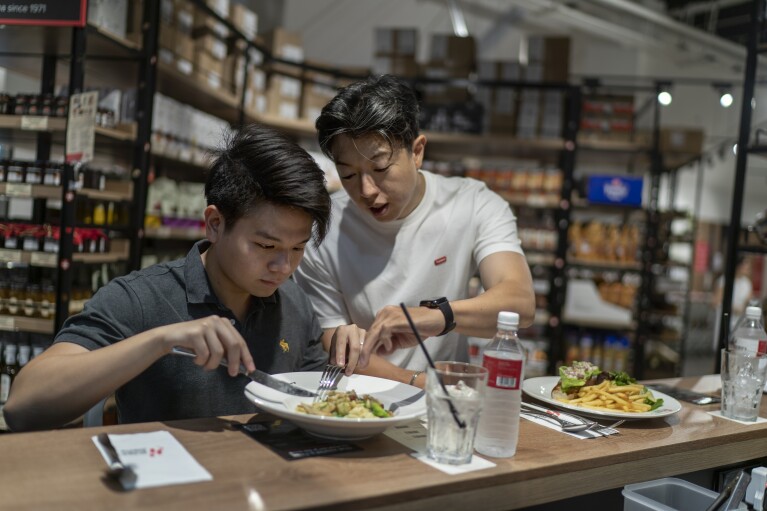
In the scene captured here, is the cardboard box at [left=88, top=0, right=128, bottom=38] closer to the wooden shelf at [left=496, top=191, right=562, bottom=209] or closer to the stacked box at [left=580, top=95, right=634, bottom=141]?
the wooden shelf at [left=496, top=191, right=562, bottom=209]

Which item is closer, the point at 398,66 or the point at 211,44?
the point at 211,44

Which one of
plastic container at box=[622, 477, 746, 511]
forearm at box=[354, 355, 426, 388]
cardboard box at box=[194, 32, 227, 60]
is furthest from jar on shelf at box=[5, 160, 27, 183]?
plastic container at box=[622, 477, 746, 511]

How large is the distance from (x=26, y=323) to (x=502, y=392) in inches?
103

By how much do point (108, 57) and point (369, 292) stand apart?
87.3 inches

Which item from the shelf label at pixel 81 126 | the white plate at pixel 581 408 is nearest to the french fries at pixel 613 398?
the white plate at pixel 581 408

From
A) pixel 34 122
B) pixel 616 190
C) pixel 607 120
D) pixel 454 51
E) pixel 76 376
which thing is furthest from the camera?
pixel 454 51

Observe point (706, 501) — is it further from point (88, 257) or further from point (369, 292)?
point (88, 257)

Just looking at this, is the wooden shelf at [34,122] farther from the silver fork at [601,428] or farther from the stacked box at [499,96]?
the stacked box at [499,96]

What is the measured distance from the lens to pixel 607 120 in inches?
240

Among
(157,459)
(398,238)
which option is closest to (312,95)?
(398,238)

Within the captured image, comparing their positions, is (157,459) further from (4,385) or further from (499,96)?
(499,96)

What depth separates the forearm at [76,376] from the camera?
130 cm

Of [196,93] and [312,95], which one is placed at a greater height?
[312,95]

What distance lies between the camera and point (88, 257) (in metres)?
3.27
